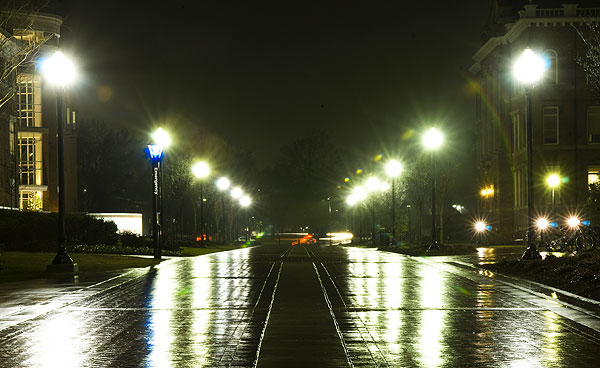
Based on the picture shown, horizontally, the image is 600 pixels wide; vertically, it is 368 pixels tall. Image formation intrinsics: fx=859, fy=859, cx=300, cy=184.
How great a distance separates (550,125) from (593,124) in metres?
3.19

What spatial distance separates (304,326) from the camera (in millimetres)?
14734

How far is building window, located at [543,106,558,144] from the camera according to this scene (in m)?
66.4

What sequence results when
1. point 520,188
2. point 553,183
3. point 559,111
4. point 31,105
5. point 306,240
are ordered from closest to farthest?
point 553,183 → point 559,111 → point 31,105 → point 520,188 → point 306,240

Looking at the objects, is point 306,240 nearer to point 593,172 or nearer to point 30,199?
point 30,199

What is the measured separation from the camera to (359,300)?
19344 mm

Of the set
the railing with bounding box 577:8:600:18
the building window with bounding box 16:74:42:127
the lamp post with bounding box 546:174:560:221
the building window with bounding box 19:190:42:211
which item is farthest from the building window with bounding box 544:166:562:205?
the building window with bounding box 16:74:42:127

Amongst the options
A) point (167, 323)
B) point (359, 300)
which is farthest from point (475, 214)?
point (167, 323)

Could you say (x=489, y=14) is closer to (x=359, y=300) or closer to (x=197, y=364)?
(x=359, y=300)

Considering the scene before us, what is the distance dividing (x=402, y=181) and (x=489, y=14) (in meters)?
17.5

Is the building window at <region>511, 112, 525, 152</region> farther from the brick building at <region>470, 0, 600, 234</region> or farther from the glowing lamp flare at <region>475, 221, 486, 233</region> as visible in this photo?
A: the glowing lamp flare at <region>475, 221, 486, 233</region>

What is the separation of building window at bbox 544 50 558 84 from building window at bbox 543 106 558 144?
7.04ft

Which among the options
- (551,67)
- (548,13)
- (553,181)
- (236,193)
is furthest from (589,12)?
(236,193)

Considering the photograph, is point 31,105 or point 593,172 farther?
point 31,105

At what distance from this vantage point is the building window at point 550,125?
6644 centimetres
